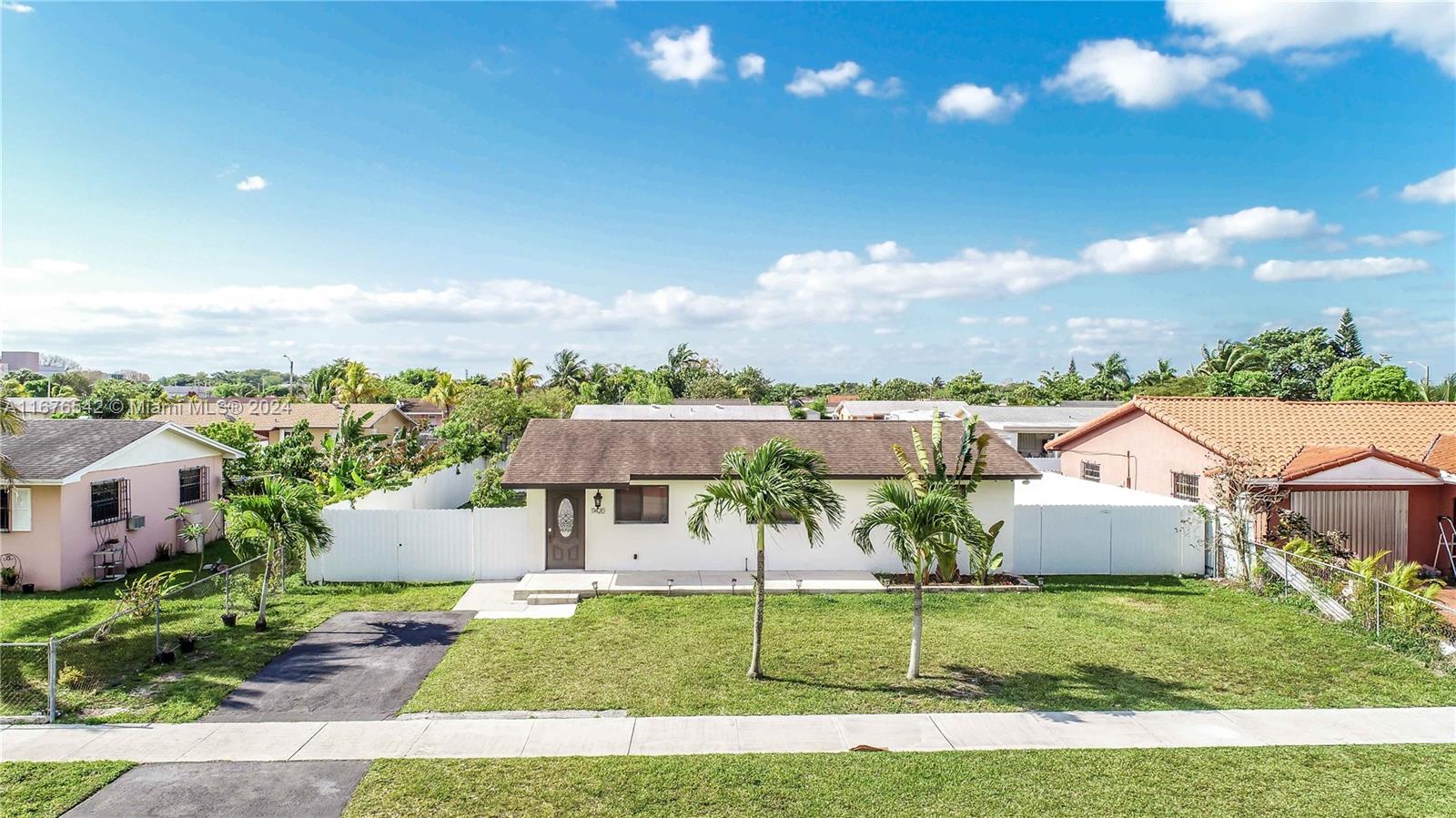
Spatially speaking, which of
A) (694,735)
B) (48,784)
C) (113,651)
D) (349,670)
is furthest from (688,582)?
(48,784)

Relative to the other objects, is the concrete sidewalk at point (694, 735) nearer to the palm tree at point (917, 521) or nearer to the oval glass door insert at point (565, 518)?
the palm tree at point (917, 521)

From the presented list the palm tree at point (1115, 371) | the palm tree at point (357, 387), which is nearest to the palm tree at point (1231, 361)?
the palm tree at point (1115, 371)

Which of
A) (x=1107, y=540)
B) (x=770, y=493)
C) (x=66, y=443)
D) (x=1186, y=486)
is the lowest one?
(x=1107, y=540)


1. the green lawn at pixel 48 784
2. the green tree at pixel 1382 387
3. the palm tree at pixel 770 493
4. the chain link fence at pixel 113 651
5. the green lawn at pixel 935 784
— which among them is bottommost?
the green lawn at pixel 935 784

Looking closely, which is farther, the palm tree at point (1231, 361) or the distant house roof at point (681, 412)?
the palm tree at point (1231, 361)

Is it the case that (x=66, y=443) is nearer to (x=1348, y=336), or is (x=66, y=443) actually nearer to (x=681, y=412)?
(x=681, y=412)

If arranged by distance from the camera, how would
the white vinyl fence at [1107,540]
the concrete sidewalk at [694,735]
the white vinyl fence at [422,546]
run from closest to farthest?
1. the concrete sidewalk at [694,735]
2. the white vinyl fence at [422,546]
3. the white vinyl fence at [1107,540]

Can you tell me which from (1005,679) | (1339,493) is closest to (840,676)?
(1005,679)
